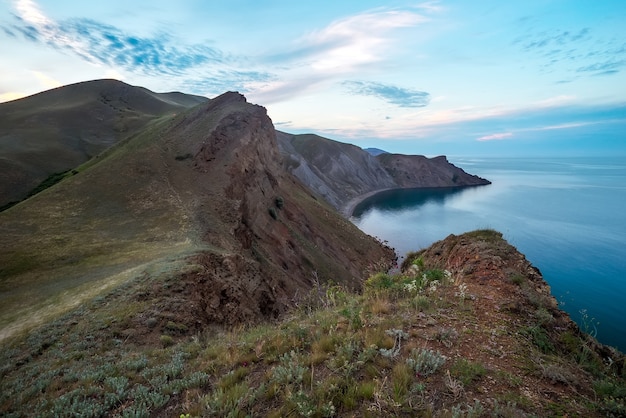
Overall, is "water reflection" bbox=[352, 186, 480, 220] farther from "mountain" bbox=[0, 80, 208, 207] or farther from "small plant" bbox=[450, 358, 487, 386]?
"small plant" bbox=[450, 358, 487, 386]

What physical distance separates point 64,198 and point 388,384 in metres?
32.8

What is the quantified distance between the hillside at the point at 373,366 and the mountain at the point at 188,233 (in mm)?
2816

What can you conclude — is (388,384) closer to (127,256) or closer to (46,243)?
(127,256)

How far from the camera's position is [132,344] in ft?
29.8

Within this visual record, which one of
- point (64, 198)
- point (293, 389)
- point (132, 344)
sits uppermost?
point (64, 198)

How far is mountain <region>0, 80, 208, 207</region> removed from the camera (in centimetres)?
5353

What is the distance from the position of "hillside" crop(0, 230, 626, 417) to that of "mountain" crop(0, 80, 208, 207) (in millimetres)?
56406

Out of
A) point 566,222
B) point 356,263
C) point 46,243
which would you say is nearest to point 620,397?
point 46,243

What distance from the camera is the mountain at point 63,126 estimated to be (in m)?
53.5

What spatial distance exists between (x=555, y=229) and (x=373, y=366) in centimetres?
7675

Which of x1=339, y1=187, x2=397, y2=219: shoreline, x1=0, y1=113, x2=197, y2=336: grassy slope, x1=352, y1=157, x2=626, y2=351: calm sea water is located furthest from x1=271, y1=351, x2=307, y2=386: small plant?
x1=339, y1=187, x2=397, y2=219: shoreline

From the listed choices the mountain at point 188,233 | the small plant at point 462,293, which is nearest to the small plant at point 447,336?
the small plant at point 462,293

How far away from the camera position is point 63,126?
76938 mm

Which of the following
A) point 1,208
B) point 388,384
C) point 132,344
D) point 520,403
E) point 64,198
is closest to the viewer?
point 520,403
